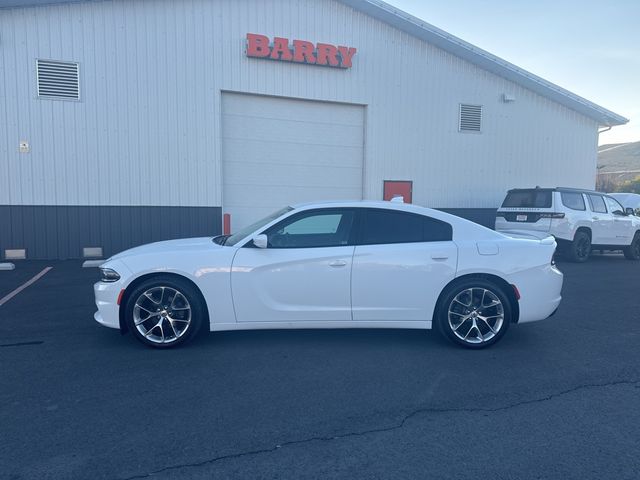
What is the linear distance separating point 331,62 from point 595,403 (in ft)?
34.1

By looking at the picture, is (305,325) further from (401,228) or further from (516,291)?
(516,291)

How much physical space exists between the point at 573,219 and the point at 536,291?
287 inches

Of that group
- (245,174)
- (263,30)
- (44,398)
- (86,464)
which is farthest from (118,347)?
(263,30)

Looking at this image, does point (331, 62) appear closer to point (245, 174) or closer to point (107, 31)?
point (245, 174)

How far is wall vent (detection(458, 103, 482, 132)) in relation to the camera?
13.9 m

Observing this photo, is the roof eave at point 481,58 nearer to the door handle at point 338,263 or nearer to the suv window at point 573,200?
the suv window at point 573,200

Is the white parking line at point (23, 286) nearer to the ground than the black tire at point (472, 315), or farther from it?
nearer to the ground

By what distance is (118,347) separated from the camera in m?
4.80

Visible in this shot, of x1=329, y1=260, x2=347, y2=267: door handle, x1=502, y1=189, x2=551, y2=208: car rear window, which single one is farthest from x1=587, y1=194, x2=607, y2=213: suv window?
x1=329, y1=260, x2=347, y2=267: door handle

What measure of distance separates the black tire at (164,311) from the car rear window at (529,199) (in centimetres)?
939

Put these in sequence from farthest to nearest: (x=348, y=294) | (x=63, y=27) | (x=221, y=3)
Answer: (x=221, y=3)
(x=63, y=27)
(x=348, y=294)

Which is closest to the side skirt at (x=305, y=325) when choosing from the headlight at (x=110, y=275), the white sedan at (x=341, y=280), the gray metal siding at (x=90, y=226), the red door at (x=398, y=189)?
the white sedan at (x=341, y=280)

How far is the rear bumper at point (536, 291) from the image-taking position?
16.0ft

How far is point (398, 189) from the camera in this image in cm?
1316
